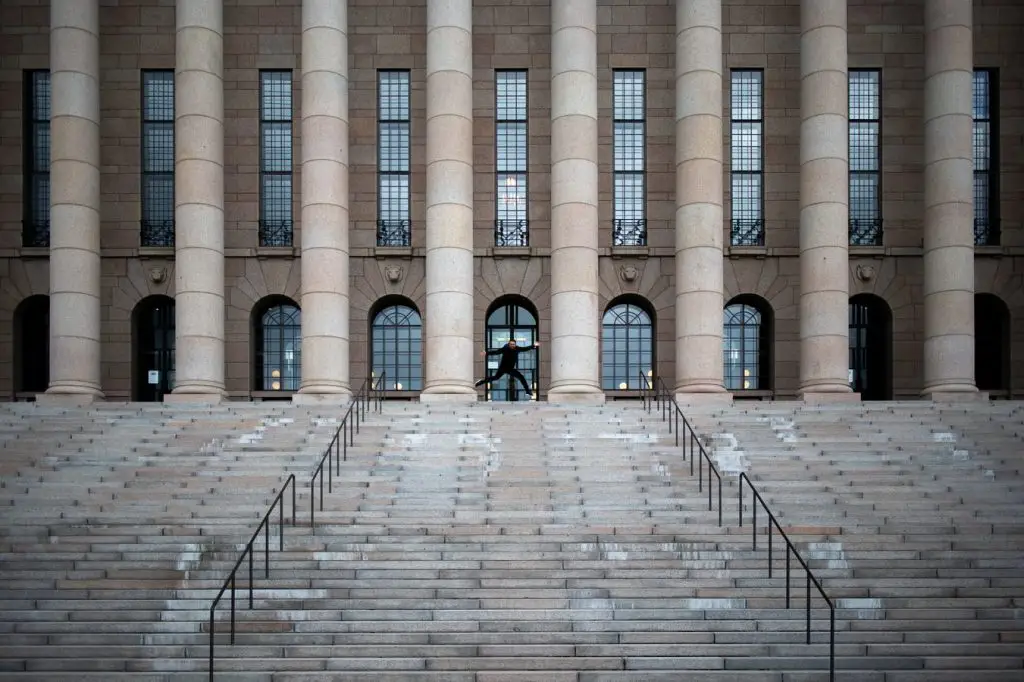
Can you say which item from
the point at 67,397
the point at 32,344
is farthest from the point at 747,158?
the point at 32,344

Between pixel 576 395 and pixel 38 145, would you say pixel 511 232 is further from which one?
pixel 38 145

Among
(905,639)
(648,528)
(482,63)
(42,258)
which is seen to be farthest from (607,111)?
(905,639)

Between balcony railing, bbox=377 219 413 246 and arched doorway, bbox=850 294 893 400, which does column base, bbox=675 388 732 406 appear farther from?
balcony railing, bbox=377 219 413 246

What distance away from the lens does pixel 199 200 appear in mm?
36156

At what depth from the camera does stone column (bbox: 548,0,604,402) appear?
35.8 meters

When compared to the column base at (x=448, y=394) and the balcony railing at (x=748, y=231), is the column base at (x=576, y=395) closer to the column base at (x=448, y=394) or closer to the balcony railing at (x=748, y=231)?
the column base at (x=448, y=394)

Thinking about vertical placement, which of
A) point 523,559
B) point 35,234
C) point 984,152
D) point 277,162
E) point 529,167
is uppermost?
point 984,152

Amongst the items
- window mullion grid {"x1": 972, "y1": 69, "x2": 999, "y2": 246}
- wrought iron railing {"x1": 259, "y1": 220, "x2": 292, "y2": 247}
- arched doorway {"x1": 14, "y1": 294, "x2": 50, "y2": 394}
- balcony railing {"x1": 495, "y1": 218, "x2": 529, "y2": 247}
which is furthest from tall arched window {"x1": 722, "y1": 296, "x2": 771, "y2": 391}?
arched doorway {"x1": 14, "y1": 294, "x2": 50, "y2": 394}

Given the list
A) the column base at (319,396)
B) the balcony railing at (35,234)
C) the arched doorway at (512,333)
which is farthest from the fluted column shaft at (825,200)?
the balcony railing at (35,234)

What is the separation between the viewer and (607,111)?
41625mm

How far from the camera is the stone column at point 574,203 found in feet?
117

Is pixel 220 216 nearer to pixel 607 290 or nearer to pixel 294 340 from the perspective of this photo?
pixel 294 340

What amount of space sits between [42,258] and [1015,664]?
29686 millimetres

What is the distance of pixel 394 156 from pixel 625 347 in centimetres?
837
